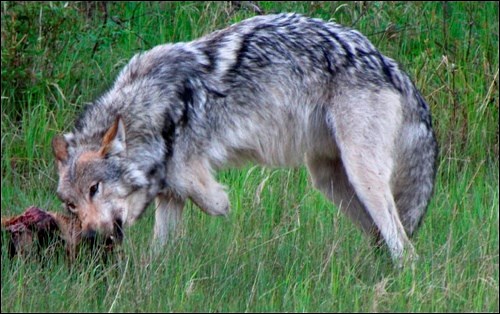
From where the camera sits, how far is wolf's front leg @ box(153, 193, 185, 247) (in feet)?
21.2

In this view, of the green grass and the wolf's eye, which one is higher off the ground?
the wolf's eye

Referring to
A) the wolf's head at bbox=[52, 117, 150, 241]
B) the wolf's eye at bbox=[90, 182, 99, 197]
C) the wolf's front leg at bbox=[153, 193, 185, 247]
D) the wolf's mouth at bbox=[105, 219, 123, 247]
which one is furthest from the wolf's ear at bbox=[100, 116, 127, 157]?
the wolf's front leg at bbox=[153, 193, 185, 247]

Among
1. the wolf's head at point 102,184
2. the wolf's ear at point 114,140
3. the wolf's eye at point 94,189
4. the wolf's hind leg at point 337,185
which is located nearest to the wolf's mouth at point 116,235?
the wolf's head at point 102,184

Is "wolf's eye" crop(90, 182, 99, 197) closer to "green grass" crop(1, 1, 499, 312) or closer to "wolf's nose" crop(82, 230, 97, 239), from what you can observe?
"wolf's nose" crop(82, 230, 97, 239)

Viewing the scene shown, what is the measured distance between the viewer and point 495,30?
9547 millimetres

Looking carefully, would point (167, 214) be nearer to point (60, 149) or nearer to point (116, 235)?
point (116, 235)

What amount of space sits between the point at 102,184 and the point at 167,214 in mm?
613

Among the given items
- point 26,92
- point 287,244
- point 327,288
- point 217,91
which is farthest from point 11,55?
point 327,288

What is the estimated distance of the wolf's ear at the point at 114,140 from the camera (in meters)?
6.05

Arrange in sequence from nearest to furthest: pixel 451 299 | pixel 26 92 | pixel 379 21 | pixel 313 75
A: pixel 451 299 < pixel 313 75 < pixel 26 92 < pixel 379 21

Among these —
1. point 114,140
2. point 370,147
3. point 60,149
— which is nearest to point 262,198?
point 370,147

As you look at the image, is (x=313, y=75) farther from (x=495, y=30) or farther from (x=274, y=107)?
(x=495, y=30)

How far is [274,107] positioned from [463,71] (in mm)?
2815

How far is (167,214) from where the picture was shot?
21.3ft
